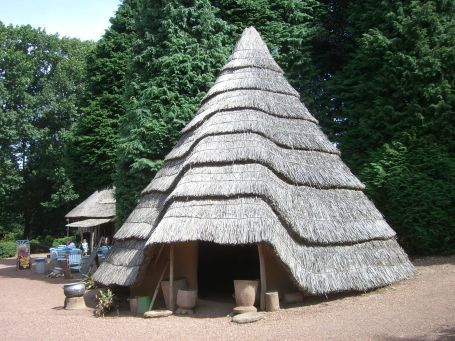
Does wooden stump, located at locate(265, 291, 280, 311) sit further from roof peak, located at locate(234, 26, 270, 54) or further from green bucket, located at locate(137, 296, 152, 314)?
roof peak, located at locate(234, 26, 270, 54)

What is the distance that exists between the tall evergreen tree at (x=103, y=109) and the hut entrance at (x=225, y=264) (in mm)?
8760

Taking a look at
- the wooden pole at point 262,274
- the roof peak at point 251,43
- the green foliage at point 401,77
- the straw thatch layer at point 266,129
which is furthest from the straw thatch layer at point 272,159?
the roof peak at point 251,43

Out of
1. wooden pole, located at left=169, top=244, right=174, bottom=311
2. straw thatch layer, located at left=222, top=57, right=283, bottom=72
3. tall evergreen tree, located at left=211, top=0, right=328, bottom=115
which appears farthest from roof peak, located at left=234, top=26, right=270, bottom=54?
wooden pole, located at left=169, top=244, right=174, bottom=311

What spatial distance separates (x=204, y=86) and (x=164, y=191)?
20.5 feet

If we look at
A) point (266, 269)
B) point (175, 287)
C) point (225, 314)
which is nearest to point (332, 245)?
point (266, 269)

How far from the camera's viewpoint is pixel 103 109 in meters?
25.1

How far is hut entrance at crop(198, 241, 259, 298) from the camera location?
16.9 m

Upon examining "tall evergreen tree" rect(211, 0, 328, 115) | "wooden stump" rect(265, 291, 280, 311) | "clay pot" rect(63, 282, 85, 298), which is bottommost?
"wooden stump" rect(265, 291, 280, 311)

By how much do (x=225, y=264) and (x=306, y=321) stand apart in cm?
774

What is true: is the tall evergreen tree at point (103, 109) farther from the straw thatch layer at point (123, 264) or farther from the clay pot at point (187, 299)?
the clay pot at point (187, 299)

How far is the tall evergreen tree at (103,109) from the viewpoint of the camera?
80.4 ft

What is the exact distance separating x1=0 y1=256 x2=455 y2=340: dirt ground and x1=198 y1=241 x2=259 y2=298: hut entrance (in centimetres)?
416

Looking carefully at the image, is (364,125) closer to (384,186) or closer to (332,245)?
(384,186)

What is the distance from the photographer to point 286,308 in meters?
11.4
